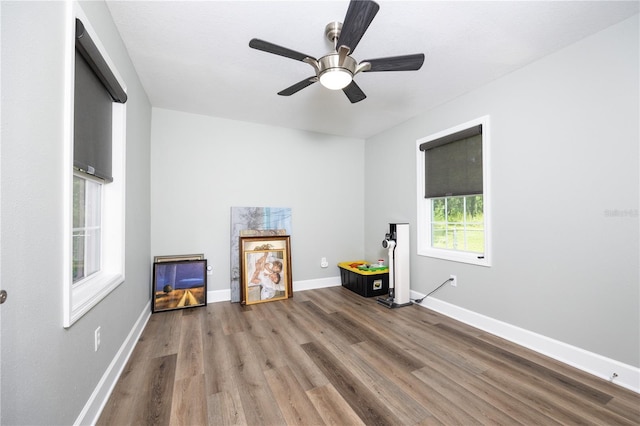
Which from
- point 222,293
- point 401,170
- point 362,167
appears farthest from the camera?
point 362,167

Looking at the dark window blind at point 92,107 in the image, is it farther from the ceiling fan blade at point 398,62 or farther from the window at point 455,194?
the window at point 455,194

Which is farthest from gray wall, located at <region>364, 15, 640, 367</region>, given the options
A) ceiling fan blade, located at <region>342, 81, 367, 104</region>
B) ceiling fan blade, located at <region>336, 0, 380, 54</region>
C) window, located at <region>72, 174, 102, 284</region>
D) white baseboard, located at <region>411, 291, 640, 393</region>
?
window, located at <region>72, 174, 102, 284</region>

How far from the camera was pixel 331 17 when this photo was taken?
68.6 inches

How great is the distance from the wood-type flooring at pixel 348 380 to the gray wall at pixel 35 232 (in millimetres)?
567

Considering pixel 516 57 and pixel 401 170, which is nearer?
pixel 516 57

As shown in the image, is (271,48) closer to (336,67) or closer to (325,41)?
(336,67)

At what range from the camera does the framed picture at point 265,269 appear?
11.2ft

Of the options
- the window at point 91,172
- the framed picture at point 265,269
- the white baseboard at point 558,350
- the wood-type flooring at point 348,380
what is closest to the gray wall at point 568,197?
the white baseboard at point 558,350

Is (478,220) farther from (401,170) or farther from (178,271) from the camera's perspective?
(178,271)

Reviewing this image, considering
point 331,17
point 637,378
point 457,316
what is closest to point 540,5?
point 331,17

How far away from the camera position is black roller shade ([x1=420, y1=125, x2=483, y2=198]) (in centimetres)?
275

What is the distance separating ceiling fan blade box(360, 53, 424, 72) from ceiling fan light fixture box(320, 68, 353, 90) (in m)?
0.16

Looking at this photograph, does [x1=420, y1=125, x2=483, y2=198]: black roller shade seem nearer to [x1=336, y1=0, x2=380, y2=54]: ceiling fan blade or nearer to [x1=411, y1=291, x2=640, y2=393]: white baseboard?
[x1=411, y1=291, x2=640, y2=393]: white baseboard

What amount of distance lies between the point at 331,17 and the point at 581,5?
63.6 inches
